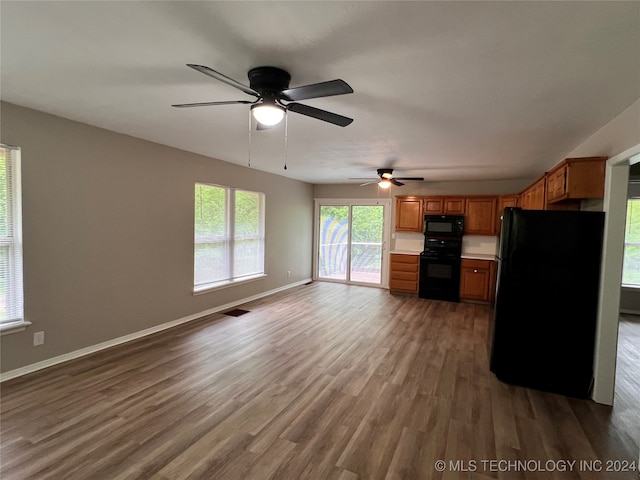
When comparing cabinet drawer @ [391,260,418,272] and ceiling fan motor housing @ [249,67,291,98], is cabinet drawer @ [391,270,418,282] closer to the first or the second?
cabinet drawer @ [391,260,418,272]

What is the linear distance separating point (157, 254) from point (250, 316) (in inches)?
65.6

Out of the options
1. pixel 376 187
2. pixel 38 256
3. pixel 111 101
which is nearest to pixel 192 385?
pixel 38 256

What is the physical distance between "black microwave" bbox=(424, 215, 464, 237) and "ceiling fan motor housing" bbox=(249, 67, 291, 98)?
5.25 meters

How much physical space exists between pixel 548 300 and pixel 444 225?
3640 mm

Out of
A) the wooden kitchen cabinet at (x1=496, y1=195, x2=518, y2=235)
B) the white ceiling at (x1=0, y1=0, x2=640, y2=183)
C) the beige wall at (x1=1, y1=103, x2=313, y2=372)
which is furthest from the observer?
the wooden kitchen cabinet at (x1=496, y1=195, x2=518, y2=235)

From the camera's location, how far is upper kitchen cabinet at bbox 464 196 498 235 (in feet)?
20.4

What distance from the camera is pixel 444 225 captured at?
646 cm

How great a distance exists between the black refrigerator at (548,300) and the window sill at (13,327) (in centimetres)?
451

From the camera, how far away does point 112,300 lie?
365 cm

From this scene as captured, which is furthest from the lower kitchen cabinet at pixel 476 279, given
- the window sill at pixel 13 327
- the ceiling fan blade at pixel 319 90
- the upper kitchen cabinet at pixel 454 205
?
the window sill at pixel 13 327

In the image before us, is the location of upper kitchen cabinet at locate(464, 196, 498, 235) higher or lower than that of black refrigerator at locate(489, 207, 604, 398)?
higher

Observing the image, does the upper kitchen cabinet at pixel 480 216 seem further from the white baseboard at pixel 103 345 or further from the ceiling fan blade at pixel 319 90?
the ceiling fan blade at pixel 319 90

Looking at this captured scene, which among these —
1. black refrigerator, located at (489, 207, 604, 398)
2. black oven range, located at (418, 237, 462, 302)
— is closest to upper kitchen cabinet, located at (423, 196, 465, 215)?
black oven range, located at (418, 237, 462, 302)

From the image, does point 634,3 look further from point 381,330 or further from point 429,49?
point 381,330
